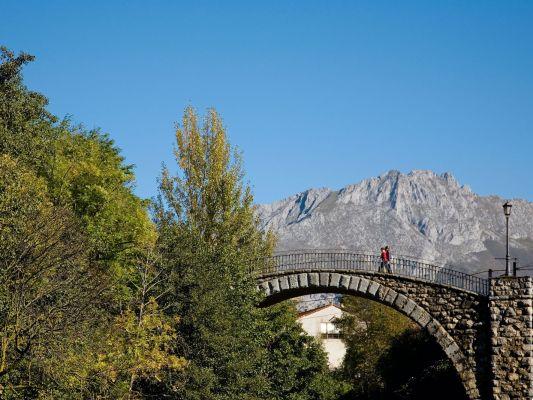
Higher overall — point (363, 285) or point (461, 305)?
point (363, 285)

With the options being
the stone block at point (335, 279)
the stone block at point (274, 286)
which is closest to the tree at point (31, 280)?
the stone block at point (274, 286)

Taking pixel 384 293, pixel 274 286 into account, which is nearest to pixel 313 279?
pixel 274 286

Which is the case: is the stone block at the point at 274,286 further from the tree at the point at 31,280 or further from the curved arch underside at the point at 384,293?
the tree at the point at 31,280

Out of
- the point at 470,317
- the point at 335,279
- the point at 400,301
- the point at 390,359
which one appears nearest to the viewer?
the point at 470,317

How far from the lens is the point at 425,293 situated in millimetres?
40969

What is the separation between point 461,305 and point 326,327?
210ft

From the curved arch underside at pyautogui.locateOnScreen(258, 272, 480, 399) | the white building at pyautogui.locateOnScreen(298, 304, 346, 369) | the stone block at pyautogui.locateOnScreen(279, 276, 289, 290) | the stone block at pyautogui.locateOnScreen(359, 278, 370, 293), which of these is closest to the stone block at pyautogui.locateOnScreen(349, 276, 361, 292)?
the curved arch underside at pyautogui.locateOnScreen(258, 272, 480, 399)

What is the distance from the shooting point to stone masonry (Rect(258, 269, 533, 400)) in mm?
38094

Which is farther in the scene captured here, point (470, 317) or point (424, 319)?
point (424, 319)

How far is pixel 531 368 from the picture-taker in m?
37.6

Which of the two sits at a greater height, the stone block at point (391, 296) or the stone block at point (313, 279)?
the stone block at point (313, 279)

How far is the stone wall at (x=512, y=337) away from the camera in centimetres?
3781

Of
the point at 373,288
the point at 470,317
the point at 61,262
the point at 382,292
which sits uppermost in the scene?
the point at 373,288

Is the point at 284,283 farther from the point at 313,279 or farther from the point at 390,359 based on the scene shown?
the point at 390,359
